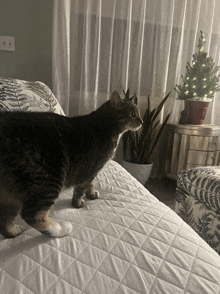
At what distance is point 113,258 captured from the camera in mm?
487

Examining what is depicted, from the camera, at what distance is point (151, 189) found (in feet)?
6.59

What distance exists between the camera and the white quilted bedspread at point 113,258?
42 centimetres

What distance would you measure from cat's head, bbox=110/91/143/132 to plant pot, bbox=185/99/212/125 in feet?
3.90

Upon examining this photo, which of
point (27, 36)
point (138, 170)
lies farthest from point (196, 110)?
point (27, 36)

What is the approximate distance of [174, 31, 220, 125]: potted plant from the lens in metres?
1.87

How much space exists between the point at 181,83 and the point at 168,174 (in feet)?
3.27

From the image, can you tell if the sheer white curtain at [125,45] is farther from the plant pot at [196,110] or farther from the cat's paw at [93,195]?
the cat's paw at [93,195]

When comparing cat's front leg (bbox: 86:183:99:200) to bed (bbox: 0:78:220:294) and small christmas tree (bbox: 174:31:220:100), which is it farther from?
small christmas tree (bbox: 174:31:220:100)

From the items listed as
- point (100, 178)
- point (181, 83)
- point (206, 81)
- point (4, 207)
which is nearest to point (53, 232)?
point (4, 207)

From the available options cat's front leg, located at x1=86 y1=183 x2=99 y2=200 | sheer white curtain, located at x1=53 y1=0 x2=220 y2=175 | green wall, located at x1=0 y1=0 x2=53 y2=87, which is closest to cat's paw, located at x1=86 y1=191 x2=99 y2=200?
cat's front leg, located at x1=86 y1=183 x2=99 y2=200

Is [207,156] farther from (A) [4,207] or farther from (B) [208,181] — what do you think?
(A) [4,207]

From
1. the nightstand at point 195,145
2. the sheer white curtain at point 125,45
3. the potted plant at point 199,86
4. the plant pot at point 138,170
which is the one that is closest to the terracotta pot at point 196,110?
the potted plant at point 199,86

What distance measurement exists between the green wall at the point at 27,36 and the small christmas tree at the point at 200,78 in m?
1.35

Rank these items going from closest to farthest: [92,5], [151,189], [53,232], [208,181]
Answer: [53,232] < [208,181] < [92,5] < [151,189]
